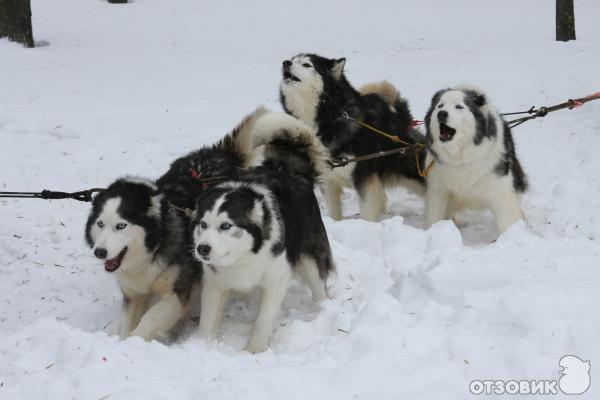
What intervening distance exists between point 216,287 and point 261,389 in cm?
120

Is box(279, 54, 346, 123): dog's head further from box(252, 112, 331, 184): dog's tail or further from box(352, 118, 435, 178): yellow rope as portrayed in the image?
box(252, 112, 331, 184): dog's tail

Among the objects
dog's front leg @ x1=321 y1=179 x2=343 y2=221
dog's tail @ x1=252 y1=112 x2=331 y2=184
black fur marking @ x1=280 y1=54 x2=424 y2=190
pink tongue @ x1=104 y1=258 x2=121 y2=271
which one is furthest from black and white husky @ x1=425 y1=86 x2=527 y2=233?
pink tongue @ x1=104 y1=258 x2=121 y2=271

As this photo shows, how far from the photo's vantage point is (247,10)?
2053 centimetres

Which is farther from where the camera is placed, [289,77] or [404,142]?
[404,142]

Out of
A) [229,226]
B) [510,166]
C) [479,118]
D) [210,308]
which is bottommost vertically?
[210,308]

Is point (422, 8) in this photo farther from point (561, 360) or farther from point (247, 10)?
point (561, 360)

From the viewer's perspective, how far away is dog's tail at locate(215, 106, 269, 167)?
5586 mm

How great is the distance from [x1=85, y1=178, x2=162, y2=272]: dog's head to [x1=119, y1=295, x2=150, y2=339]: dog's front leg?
42cm

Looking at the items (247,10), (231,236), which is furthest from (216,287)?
(247,10)

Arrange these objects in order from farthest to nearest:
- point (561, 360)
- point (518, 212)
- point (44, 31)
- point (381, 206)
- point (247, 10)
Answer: point (247, 10), point (44, 31), point (381, 206), point (518, 212), point (561, 360)

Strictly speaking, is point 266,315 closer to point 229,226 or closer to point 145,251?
point 229,226

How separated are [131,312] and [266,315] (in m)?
1.13

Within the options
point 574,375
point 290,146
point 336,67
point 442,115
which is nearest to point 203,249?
point 290,146

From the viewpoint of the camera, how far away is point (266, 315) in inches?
177
